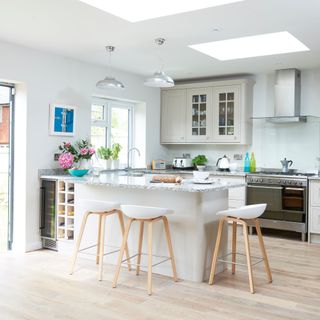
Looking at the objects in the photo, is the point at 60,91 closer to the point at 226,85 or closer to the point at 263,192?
the point at 226,85

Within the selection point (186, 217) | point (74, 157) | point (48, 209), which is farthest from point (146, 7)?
point (48, 209)

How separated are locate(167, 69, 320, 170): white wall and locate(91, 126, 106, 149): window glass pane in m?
2.00

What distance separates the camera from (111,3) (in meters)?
3.88

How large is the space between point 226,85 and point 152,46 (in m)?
2.18

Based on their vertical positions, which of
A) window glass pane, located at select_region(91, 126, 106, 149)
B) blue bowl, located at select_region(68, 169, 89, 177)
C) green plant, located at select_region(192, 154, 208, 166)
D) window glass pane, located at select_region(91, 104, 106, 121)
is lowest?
blue bowl, located at select_region(68, 169, 89, 177)

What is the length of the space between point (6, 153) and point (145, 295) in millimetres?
2715

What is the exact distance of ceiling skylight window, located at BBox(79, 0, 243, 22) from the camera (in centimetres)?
375

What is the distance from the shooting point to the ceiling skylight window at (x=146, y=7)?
3.75 m

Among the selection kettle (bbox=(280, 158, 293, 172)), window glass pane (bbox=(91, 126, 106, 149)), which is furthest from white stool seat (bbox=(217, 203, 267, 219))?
window glass pane (bbox=(91, 126, 106, 149))

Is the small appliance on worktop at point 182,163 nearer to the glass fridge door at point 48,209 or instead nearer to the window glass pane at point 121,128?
the window glass pane at point 121,128

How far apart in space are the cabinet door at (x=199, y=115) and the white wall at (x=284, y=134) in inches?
16.8

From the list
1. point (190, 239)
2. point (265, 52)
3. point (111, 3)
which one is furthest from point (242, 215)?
point (265, 52)

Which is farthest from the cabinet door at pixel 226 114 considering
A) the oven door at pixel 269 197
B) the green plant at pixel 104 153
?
the green plant at pixel 104 153

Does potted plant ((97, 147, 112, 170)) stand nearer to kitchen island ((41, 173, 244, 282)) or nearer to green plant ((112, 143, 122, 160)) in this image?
green plant ((112, 143, 122, 160))
